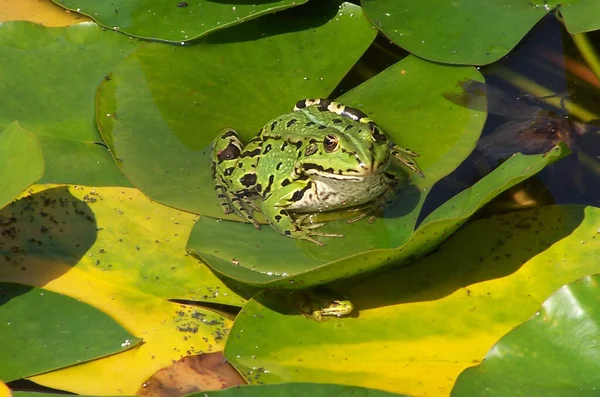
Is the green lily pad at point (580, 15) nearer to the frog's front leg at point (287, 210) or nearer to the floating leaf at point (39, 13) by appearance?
the frog's front leg at point (287, 210)

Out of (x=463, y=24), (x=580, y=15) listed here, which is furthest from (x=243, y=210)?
(x=580, y=15)

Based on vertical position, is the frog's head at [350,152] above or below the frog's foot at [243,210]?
above

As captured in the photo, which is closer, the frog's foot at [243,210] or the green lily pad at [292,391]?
the green lily pad at [292,391]

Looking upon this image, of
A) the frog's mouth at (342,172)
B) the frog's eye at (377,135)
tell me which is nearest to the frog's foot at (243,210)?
the frog's mouth at (342,172)

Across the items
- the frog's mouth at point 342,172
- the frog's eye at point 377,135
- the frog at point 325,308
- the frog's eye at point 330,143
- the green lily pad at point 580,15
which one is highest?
the green lily pad at point 580,15

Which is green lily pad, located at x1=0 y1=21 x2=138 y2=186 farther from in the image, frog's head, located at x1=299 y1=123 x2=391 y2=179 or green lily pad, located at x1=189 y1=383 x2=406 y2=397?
green lily pad, located at x1=189 y1=383 x2=406 y2=397
